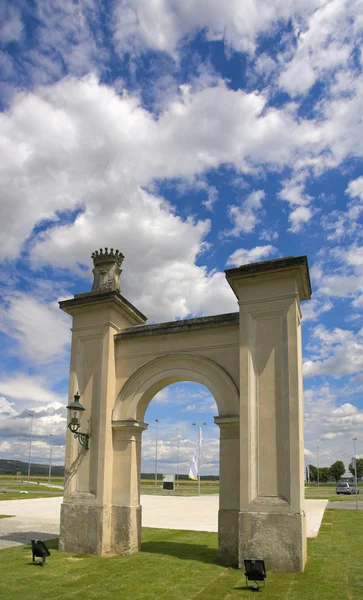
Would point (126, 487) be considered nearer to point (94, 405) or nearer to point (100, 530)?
point (100, 530)

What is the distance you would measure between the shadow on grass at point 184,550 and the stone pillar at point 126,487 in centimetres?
52

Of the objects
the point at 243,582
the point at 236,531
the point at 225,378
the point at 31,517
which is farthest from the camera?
the point at 31,517

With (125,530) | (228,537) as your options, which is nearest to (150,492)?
(125,530)

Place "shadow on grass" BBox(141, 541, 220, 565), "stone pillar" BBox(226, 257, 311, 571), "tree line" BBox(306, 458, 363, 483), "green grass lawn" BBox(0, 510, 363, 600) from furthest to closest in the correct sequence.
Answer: "tree line" BBox(306, 458, 363, 483) → "shadow on grass" BBox(141, 541, 220, 565) → "stone pillar" BBox(226, 257, 311, 571) → "green grass lawn" BBox(0, 510, 363, 600)

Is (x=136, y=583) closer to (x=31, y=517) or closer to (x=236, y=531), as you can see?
(x=236, y=531)

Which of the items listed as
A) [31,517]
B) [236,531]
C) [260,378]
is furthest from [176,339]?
[31,517]

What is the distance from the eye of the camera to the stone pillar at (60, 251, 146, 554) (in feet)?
35.2

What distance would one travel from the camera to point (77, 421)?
10.9m

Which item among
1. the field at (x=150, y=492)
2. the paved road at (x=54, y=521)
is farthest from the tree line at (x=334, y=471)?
the paved road at (x=54, y=521)

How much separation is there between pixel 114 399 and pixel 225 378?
9.20 feet

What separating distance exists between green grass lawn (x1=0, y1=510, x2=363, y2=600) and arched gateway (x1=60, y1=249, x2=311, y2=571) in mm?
507

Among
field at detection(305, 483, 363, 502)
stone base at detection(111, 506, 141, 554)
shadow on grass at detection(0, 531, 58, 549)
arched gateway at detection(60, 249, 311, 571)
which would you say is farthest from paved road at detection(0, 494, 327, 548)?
field at detection(305, 483, 363, 502)

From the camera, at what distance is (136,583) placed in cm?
819

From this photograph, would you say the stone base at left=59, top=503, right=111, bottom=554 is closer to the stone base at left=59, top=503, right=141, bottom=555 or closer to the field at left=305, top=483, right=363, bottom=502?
the stone base at left=59, top=503, right=141, bottom=555
